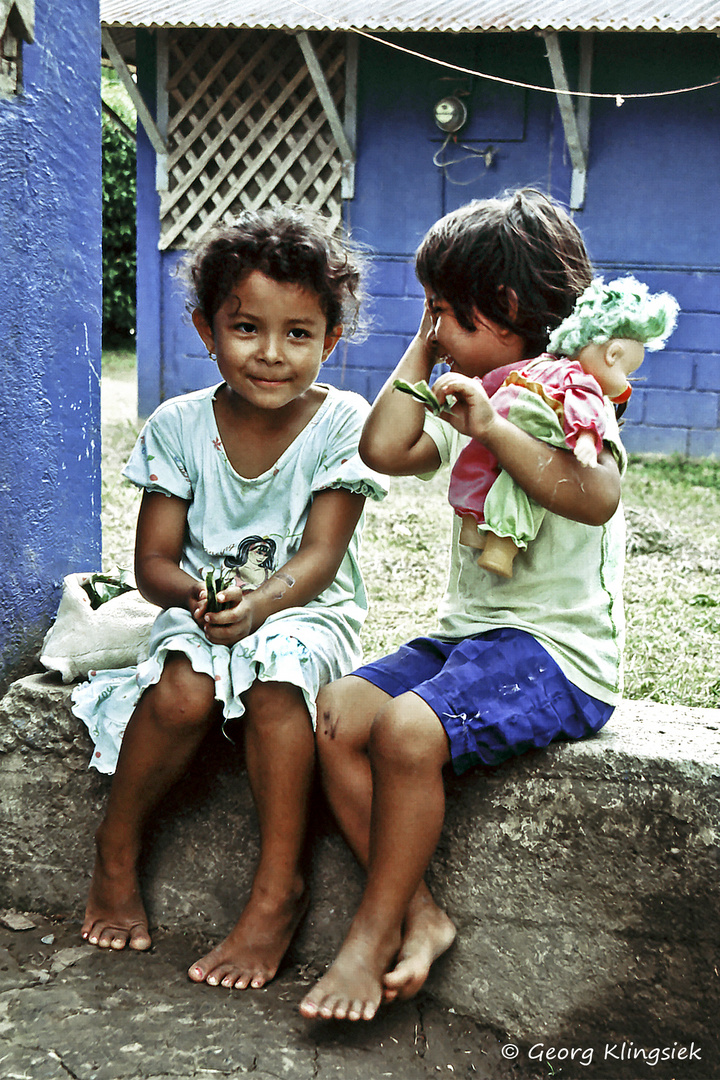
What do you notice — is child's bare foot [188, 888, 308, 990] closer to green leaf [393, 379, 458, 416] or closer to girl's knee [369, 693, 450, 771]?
girl's knee [369, 693, 450, 771]

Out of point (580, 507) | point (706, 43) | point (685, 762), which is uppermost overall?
point (706, 43)

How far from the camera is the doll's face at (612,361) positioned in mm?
1739

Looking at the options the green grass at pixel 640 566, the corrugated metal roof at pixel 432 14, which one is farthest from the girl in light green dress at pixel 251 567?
the corrugated metal roof at pixel 432 14

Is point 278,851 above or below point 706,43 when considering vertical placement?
below

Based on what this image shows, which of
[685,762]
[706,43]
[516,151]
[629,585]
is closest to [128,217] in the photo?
[516,151]

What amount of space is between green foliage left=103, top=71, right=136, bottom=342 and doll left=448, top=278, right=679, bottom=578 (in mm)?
14114

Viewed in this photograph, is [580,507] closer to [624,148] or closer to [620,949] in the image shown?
[620,949]

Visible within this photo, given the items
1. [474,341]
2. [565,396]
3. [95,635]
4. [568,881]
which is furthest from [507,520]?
[95,635]

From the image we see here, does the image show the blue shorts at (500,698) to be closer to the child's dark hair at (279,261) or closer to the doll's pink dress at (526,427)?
the doll's pink dress at (526,427)

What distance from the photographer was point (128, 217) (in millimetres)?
15500

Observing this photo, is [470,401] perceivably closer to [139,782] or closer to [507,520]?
[507,520]

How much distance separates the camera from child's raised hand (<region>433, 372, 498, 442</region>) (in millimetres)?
1631

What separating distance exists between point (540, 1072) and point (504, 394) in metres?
1.13

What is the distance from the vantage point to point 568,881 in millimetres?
1807
